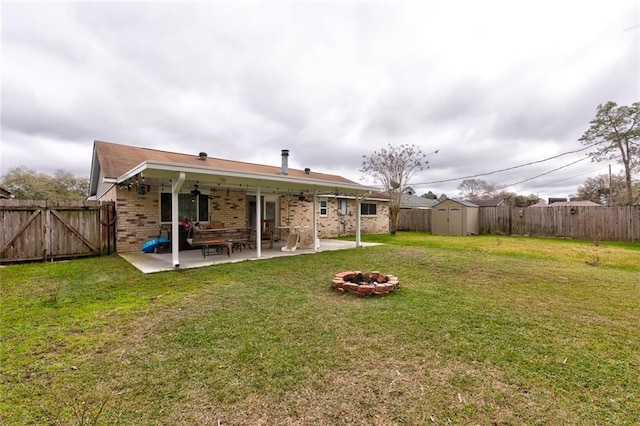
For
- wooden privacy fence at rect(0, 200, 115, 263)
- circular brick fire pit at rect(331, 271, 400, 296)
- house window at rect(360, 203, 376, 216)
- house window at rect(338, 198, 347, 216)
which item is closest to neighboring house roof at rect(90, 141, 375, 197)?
wooden privacy fence at rect(0, 200, 115, 263)

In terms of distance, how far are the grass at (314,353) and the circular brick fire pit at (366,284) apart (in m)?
0.21

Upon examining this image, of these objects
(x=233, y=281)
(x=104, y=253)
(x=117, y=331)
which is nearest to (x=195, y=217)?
(x=104, y=253)

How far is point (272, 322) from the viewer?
11.6ft

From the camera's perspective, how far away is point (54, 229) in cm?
809

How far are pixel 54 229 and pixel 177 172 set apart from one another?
466 cm

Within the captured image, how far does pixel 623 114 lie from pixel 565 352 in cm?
2658

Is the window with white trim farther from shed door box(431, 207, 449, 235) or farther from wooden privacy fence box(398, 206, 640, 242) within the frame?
wooden privacy fence box(398, 206, 640, 242)

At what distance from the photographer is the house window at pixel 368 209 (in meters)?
18.1

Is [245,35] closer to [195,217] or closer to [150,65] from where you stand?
[150,65]

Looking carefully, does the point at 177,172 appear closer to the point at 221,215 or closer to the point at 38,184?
the point at 221,215

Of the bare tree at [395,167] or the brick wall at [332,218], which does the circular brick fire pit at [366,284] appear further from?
the bare tree at [395,167]

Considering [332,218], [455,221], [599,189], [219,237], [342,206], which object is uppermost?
[599,189]

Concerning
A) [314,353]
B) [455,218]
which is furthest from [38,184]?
[455,218]

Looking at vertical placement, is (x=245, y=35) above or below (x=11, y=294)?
above
